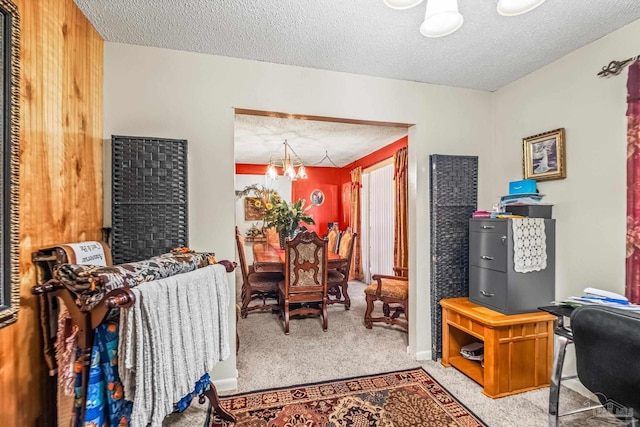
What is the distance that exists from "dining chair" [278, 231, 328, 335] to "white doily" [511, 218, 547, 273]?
5.80 ft

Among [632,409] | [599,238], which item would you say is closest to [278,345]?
[632,409]

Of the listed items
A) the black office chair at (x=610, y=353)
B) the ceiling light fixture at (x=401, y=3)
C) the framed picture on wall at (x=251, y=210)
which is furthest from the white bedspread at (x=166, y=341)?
the framed picture on wall at (x=251, y=210)

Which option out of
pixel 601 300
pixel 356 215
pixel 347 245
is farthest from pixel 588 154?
pixel 356 215

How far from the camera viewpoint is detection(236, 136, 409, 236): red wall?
6574 mm

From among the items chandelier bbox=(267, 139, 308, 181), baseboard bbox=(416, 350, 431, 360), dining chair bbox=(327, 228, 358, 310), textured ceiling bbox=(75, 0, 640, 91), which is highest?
textured ceiling bbox=(75, 0, 640, 91)

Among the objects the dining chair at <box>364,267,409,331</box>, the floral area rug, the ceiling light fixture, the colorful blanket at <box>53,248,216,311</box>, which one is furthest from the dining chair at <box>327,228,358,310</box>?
the ceiling light fixture

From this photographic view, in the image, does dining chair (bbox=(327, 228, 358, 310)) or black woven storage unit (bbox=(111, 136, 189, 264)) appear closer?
black woven storage unit (bbox=(111, 136, 189, 264))

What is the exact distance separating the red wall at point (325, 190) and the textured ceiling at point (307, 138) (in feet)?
2.14

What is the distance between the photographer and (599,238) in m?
1.99

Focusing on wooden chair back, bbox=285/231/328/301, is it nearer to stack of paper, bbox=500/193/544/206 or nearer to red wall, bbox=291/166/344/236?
stack of paper, bbox=500/193/544/206

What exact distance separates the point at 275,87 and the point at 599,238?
2.43 m

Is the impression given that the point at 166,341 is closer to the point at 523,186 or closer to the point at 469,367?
the point at 469,367

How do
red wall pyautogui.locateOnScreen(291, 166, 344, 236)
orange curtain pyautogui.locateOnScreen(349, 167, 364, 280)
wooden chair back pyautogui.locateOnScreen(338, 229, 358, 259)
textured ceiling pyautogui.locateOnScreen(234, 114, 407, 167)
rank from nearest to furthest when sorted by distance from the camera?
textured ceiling pyautogui.locateOnScreen(234, 114, 407, 167) < wooden chair back pyautogui.locateOnScreen(338, 229, 358, 259) < orange curtain pyautogui.locateOnScreen(349, 167, 364, 280) < red wall pyautogui.locateOnScreen(291, 166, 344, 236)

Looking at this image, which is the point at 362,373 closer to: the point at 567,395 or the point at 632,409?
the point at 567,395
